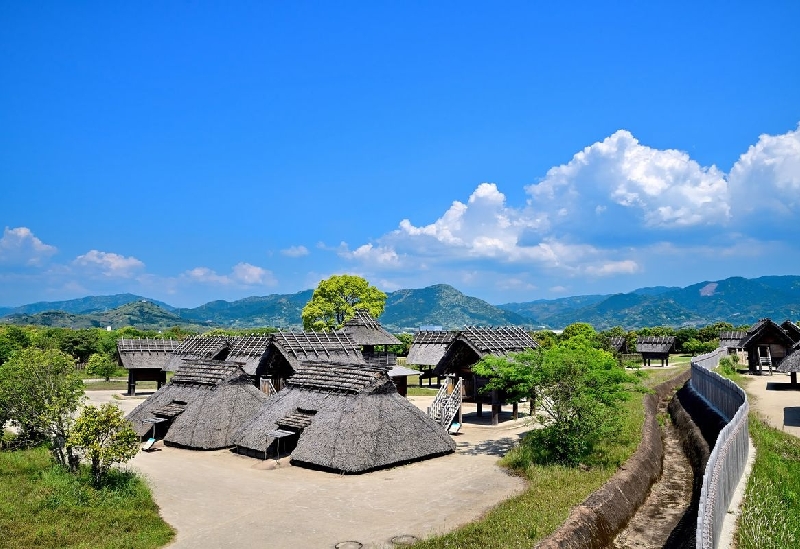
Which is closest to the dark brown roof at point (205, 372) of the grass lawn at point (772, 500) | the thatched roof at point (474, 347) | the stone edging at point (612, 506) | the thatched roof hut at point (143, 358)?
the thatched roof at point (474, 347)

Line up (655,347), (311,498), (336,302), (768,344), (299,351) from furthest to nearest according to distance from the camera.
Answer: (655,347) → (336,302) → (768,344) → (299,351) → (311,498)

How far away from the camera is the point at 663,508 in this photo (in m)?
17.6

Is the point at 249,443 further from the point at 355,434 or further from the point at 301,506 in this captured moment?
the point at 301,506

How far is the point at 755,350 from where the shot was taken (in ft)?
164

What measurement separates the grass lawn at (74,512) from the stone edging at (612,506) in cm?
966

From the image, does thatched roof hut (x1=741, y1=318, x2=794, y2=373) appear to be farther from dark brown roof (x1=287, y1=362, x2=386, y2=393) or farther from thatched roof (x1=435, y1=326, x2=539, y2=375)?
dark brown roof (x1=287, y1=362, x2=386, y2=393)

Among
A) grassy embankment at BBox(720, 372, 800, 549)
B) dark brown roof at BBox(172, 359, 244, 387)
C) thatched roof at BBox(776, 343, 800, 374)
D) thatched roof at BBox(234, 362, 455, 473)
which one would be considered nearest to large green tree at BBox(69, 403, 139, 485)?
thatched roof at BBox(234, 362, 455, 473)

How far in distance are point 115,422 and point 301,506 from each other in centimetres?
639

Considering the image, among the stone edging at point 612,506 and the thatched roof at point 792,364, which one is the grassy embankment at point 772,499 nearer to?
the stone edging at point 612,506

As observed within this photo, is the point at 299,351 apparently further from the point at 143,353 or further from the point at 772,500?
the point at 772,500

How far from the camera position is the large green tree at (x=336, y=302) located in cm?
A: 7134

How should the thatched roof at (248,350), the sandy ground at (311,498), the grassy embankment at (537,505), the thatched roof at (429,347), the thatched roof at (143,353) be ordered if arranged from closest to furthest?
the grassy embankment at (537,505) < the sandy ground at (311,498) < the thatched roof at (248,350) < the thatched roof at (429,347) < the thatched roof at (143,353)

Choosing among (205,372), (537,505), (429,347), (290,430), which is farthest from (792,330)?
(205,372)

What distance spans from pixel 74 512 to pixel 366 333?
3491cm
